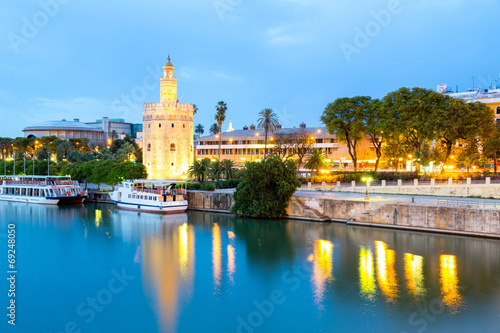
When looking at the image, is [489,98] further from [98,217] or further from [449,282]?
[98,217]

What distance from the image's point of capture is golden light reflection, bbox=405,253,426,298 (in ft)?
74.9

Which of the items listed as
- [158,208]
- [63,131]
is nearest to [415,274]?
[158,208]

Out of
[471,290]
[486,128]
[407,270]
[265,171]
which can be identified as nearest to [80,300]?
[407,270]

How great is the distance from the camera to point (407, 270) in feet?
85.9

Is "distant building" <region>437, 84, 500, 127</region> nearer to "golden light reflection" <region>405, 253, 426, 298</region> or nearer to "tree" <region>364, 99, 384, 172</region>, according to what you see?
"tree" <region>364, 99, 384, 172</region>

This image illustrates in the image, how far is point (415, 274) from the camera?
25375 mm

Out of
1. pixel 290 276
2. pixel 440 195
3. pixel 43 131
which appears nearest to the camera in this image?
pixel 290 276

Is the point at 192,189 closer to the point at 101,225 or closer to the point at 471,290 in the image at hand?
the point at 101,225

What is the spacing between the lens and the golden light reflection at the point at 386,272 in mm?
22719

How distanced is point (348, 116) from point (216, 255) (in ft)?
113

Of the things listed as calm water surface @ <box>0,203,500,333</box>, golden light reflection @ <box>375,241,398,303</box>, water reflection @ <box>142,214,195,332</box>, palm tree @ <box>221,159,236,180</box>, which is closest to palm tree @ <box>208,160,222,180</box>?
palm tree @ <box>221,159,236,180</box>

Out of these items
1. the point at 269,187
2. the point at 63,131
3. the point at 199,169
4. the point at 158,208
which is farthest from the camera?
the point at 63,131

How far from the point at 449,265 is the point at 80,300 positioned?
66.1 feet

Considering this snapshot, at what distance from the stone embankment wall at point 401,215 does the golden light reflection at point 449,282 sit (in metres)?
5.70
